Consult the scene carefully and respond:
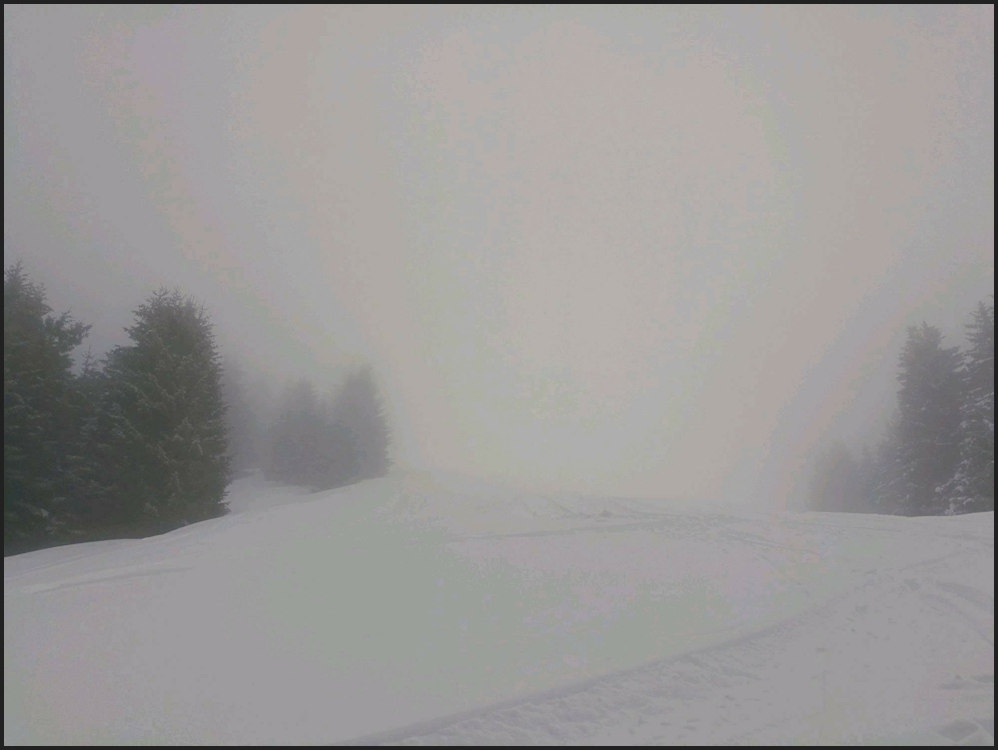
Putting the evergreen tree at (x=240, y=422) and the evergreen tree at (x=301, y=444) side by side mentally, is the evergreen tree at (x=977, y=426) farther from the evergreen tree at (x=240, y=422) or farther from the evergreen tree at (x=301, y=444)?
the evergreen tree at (x=240, y=422)

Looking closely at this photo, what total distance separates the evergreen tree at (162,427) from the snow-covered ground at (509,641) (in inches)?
193

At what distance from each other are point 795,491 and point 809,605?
6481 cm

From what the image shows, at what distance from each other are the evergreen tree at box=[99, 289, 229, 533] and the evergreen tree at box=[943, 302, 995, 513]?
28797mm

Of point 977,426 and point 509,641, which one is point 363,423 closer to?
point 509,641

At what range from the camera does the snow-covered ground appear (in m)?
4.58

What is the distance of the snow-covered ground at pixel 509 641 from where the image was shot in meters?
4.58

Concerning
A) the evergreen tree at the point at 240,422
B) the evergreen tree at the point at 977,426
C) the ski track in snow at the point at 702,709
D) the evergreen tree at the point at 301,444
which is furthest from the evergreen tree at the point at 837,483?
the evergreen tree at the point at 240,422

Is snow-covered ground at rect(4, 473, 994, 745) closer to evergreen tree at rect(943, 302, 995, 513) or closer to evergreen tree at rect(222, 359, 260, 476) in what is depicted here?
evergreen tree at rect(943, 302, 995, 513)

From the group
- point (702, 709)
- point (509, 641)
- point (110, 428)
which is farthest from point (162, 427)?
point (702, 709)

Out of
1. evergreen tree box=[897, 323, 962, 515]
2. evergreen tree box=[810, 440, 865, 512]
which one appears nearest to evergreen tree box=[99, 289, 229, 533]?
evergreen tree box=[897, 323, 962, 515]

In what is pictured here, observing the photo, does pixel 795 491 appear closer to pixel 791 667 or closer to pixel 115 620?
pixel 791 667

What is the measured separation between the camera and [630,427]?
646 ft

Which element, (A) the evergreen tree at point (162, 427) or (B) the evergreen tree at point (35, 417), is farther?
(A) the evergreen tree at point (162, 427)

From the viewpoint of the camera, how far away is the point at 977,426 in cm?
1802
